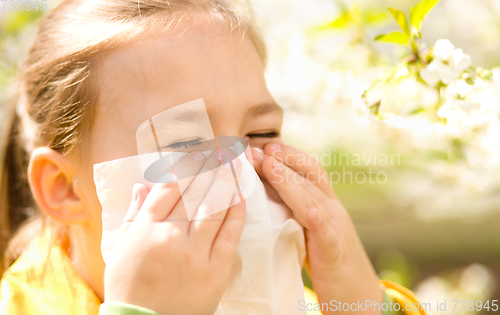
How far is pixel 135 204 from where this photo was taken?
2.28 ft

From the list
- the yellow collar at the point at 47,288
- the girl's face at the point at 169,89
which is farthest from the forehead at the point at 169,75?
the yellow collar at the point at 47,288

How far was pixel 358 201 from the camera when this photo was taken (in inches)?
86.3

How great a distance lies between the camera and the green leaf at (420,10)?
675 millimetres

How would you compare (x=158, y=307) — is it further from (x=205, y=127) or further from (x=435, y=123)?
(x=435, y=123)

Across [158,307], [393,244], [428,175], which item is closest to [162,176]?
[158,307]

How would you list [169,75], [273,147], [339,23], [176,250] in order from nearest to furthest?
[176,250], [169,75], [273,147], [339,23]

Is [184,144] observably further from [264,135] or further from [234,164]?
[264,135]

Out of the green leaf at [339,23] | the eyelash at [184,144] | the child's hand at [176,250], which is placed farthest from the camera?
the green leaf at [339,23]

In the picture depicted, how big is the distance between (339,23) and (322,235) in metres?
0.59

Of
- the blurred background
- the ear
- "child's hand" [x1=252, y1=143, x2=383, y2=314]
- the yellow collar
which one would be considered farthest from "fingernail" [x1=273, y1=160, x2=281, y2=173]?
the yellow collar

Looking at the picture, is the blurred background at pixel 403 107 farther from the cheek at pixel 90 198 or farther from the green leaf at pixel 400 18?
the cheek at pixel 90 198

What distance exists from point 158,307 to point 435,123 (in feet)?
2.33

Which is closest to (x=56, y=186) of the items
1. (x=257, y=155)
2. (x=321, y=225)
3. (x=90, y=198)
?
(x=90, y=198)

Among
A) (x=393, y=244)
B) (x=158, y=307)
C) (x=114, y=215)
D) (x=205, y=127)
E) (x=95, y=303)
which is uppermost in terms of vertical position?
(x=205, y=127)
